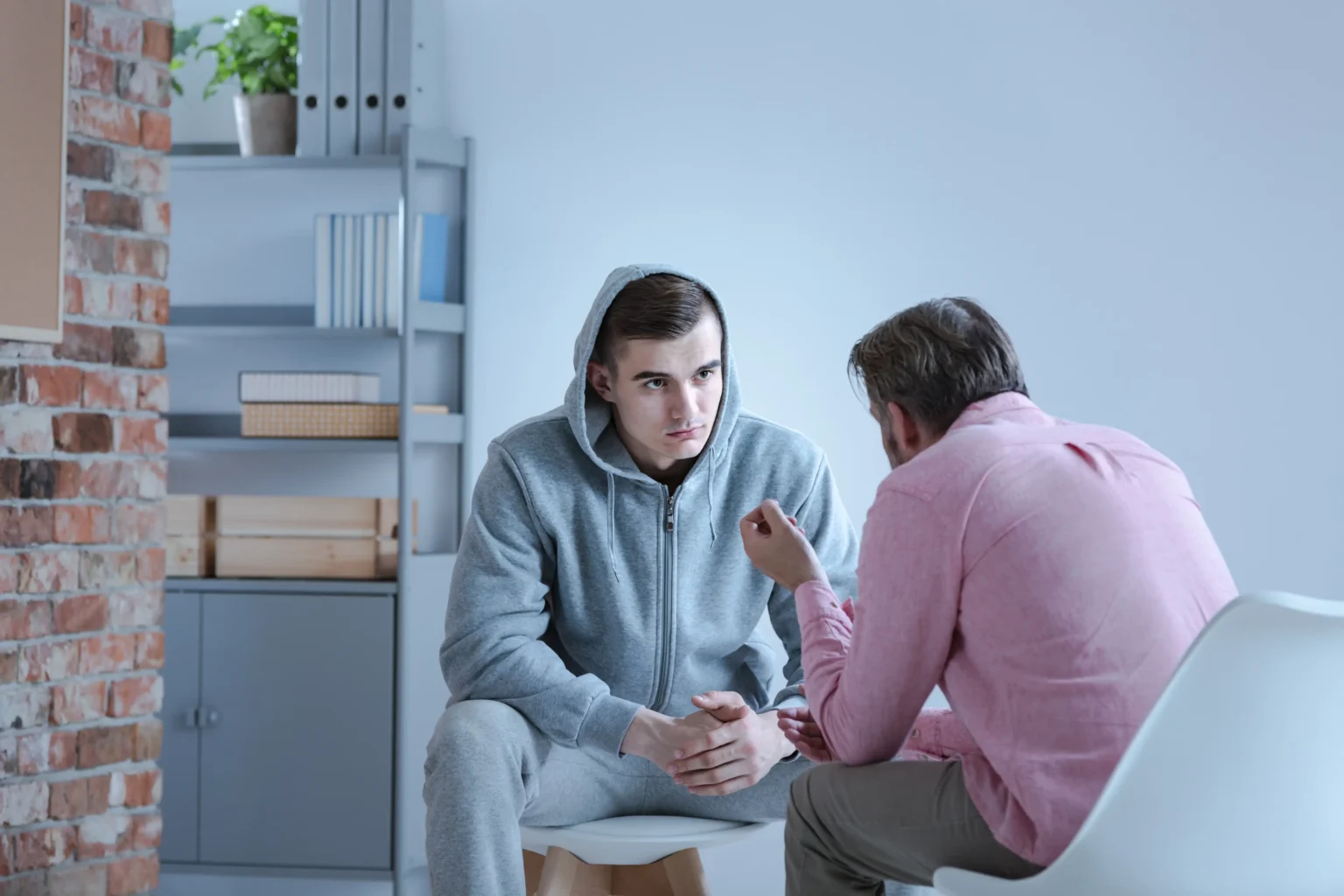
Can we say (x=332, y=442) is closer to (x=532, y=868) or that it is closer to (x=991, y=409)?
(x=532, y=868)

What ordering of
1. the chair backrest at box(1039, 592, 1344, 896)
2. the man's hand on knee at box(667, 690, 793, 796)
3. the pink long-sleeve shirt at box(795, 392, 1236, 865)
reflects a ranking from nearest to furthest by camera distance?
the chair backrest at box(1039, 592, 1344, 896)
the pink long-sleeve shirt at box(795, 392, 1236, 865)
the man's hand on knee at box(667, 690, 793, 796)

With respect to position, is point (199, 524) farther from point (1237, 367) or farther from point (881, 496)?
point (1237, 367)

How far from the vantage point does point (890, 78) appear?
2.97 metres

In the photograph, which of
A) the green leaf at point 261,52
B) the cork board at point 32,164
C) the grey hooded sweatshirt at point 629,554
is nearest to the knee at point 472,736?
the grey hooded sweatshirt at point 629,554

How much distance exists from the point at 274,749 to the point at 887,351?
2007mm

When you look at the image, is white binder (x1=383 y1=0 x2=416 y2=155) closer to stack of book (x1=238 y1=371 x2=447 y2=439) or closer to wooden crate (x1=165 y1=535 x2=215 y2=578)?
stack of book (x1=238 y1=371 x2=447 y2=439)

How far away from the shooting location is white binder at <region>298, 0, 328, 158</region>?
9.85 feet

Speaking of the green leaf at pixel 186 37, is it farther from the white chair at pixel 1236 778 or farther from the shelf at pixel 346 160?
the white chair at pixel 1236 778

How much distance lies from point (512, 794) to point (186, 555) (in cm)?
160

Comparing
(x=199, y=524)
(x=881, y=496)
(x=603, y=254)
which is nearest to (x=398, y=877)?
(x=199, y=524)

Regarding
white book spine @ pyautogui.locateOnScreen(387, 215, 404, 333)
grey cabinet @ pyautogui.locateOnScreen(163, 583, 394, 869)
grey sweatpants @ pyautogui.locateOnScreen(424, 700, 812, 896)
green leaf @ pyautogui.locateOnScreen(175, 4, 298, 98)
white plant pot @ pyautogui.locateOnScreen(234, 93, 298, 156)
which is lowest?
grey cabinet @ pyautogui.locateOnScreen(163, 583, 394, 869)

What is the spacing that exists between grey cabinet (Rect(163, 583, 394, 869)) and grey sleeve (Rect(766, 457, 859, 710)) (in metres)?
1.19

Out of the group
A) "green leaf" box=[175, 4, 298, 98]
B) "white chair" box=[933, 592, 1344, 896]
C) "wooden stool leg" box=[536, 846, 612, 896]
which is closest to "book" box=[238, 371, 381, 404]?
"green leaf" box=[175, 4, 298, 98]

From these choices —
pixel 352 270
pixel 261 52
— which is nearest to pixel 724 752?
pixel 352 270
